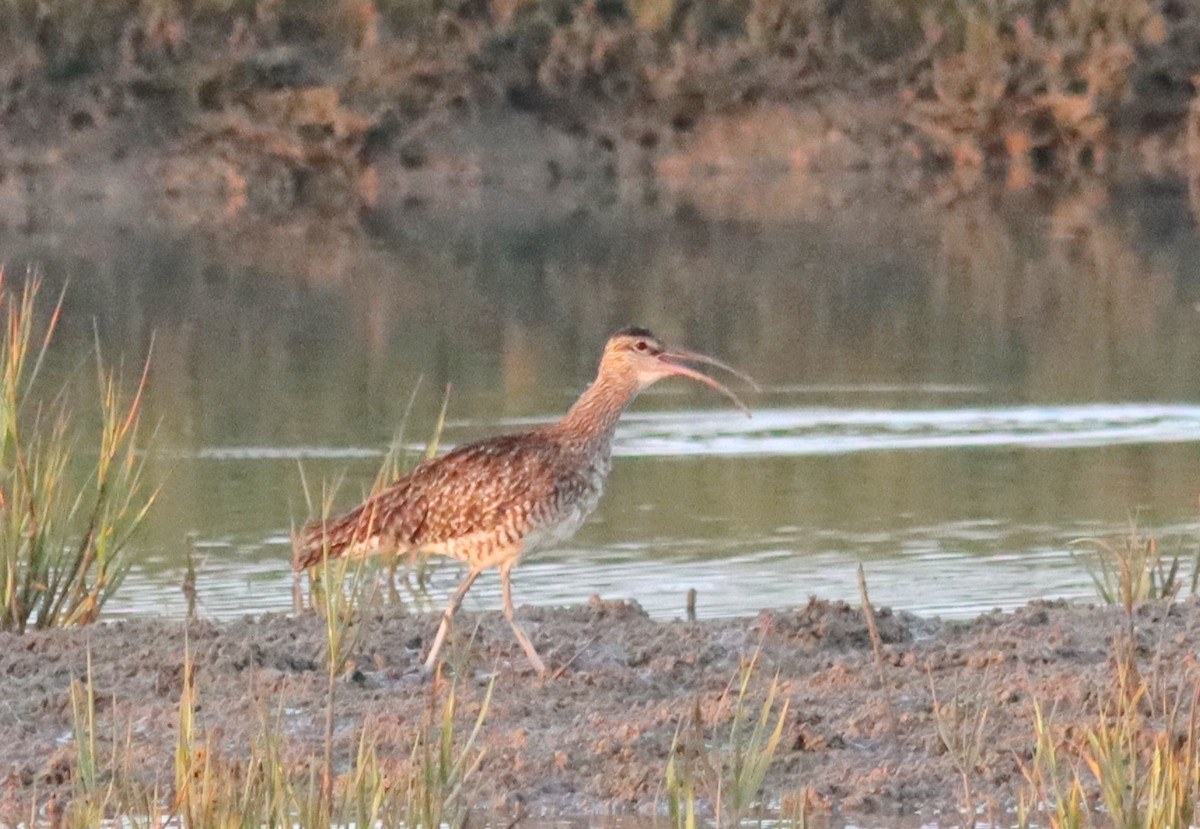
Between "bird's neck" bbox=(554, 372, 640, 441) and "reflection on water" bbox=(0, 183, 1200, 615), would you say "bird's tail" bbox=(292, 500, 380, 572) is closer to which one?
"bird's neck" bbox=(554, 372, 640, 441)

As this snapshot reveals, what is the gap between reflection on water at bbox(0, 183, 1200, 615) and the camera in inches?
334

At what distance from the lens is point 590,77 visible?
2488cm

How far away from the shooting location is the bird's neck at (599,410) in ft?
23.2

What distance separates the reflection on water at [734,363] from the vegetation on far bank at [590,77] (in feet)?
8.77

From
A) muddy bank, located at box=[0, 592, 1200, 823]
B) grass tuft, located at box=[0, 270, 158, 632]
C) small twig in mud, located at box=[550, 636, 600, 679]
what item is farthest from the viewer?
grass tuft, located at box=[0, 270, 158, 632]

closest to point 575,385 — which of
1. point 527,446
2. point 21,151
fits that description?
point 527,446

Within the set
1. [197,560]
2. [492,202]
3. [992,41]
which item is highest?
[992,41]

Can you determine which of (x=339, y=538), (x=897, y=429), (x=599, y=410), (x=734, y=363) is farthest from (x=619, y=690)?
(x=734, y=363)

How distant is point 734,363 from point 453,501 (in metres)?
6.50

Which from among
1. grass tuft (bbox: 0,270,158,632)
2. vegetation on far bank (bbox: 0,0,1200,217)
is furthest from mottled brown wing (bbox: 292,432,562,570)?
vegetation on far bank (bbox: 0,0,1200,217)

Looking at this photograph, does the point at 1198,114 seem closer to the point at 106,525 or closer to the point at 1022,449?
the point at 1022,449

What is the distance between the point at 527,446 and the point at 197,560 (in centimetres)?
176

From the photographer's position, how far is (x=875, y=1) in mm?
26094

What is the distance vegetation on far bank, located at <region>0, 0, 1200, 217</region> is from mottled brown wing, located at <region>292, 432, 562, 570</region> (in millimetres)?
16536
